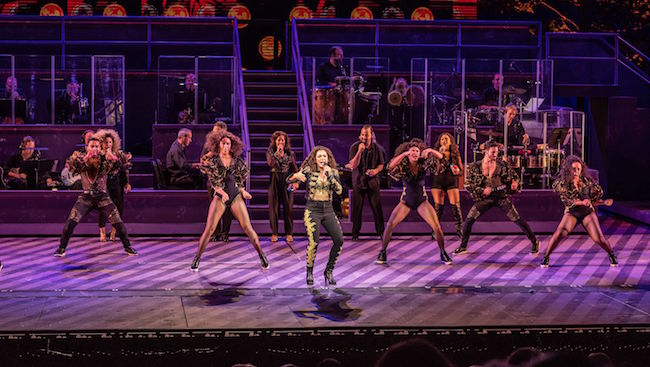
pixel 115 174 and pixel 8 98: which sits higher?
pixel 8 98

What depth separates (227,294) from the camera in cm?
1134

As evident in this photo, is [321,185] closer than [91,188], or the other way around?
[321,185]

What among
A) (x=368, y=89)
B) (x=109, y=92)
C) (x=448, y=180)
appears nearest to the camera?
(x=448, y=180)

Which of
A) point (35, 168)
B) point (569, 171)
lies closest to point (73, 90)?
point (35, 168)

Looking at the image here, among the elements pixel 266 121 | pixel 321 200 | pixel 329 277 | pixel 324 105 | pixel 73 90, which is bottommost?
pixel 329 277

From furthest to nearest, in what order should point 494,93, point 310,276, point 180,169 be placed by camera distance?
1. point 494,93
2. point 180,169
3. point 310,276

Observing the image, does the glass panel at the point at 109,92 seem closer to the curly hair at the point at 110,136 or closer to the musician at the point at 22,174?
the musician at the point at 22,174

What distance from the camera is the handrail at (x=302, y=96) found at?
18.6 m

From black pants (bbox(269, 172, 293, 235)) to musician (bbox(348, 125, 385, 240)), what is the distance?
1.17m

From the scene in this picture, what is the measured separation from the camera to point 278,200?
52.5ft

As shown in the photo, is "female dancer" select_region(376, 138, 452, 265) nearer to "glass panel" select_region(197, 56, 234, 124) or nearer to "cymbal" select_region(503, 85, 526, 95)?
"cymbal" select_region(503, 85, 526, 95)

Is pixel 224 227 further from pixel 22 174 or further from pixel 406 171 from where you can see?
pixel 406 171

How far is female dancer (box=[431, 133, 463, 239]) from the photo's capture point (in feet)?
52.0

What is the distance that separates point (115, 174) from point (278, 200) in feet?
9.01
